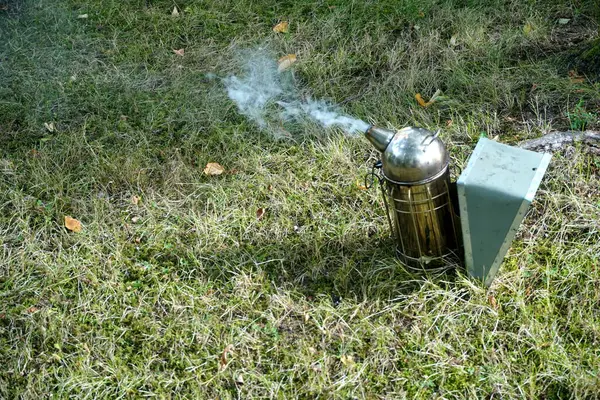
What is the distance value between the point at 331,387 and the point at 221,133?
2173 mm

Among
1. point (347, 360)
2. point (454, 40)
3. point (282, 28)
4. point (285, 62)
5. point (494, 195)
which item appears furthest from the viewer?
point (282, 28)

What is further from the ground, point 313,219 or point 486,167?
point 486,167

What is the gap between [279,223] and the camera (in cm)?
379

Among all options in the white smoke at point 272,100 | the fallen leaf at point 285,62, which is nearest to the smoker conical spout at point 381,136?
the white smoke at point 272,100

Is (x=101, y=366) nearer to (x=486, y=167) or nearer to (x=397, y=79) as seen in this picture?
(x=486, y=167)

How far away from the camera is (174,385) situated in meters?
3.02

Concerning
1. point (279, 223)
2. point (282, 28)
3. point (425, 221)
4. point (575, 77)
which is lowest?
point (575, 77)

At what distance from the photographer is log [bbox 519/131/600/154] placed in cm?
381

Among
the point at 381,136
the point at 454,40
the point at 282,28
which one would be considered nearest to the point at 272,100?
the point at 282,28

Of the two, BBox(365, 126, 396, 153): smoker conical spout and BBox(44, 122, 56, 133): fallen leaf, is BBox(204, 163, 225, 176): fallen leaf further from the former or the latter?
BBox(365, 126, 396, 153): smoker conical spout

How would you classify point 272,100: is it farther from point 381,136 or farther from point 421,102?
point 381,136

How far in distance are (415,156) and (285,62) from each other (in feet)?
8.07

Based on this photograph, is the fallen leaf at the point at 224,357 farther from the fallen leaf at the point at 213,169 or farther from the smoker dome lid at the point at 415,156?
the fallen leaf at the point at 213,169

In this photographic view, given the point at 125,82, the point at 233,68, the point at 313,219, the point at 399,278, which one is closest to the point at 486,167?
the point at 399,278
